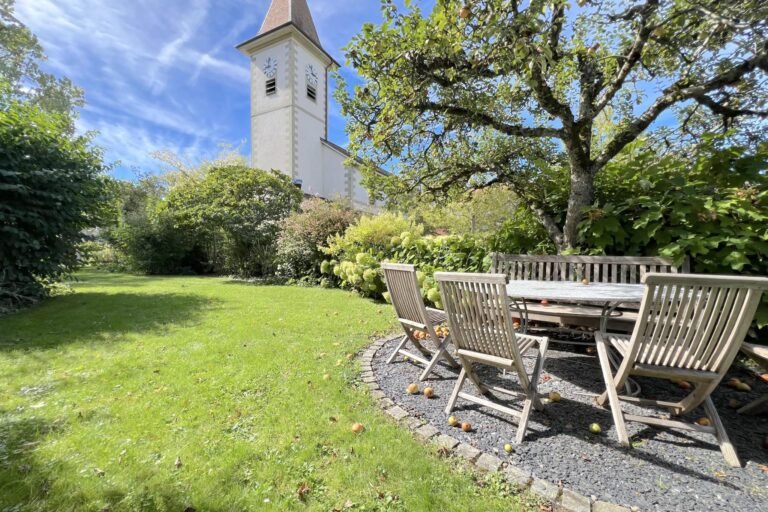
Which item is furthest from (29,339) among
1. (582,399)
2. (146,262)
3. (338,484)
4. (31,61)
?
(31,61)

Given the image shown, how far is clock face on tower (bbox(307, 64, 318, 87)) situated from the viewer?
23.0m

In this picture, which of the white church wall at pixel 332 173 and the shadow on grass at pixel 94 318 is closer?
the shadow on grass at pixel 94 318

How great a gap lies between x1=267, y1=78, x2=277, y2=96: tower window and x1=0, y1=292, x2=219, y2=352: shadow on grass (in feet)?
63.2

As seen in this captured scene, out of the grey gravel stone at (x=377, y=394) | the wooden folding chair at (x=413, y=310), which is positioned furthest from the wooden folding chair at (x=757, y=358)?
the grey gravel stone at (x=377, y=394)

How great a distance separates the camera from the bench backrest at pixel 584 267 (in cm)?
394

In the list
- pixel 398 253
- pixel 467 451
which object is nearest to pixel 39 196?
pixel 398 253

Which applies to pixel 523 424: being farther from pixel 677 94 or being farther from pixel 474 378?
pixel 677 94

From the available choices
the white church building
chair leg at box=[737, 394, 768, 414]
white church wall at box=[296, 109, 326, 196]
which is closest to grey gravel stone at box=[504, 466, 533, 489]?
chair leg at box=[737, 394, 768, 414]

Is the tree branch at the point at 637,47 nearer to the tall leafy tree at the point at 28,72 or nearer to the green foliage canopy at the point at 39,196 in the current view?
the green foliage canopy at the point at 39,196

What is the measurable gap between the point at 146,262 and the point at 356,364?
14.8 m

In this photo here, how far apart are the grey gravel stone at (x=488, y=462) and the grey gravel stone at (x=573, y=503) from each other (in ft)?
1.13

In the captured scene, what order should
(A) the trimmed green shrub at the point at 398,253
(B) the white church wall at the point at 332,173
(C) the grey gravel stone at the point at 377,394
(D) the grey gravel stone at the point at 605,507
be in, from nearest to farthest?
(D) the grey gravel stone at the point at 605,507
(C) the grey gravel stone at the point at 377,394
(A) the trimmed green shrub at the point at 398,253
(B) the white church wall at the point at 332,173

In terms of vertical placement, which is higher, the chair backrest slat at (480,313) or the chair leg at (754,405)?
the chair backrest slat at (480,313)

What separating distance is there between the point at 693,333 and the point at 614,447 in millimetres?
847
